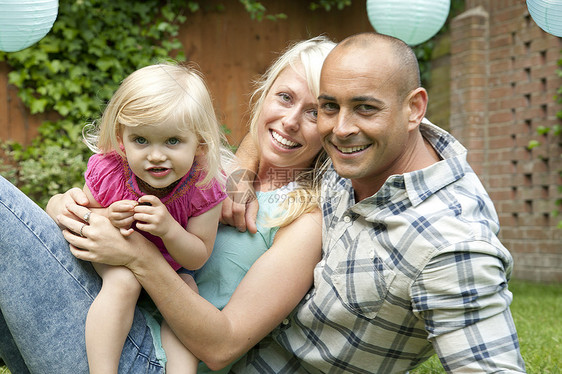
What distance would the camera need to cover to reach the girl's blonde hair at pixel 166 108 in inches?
63.6

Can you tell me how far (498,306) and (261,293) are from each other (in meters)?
0.63

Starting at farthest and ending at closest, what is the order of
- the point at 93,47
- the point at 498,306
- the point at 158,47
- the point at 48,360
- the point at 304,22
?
the point at 304,22 < the point at 158,47 < the point at 93,47 < the point at 48,360 < the point at 498,306

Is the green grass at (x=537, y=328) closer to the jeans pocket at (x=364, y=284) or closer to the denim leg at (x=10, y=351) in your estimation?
the denim leg at (x=10, y=351)

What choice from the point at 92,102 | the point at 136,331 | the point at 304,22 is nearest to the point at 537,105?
the point at 304,22

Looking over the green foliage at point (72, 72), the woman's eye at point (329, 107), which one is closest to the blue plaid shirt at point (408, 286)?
the woman's eye at point (329, 107)

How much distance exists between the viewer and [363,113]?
1.57m

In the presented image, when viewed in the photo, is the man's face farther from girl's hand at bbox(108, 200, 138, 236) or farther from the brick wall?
the brick wall

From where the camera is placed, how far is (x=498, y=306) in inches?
54.4

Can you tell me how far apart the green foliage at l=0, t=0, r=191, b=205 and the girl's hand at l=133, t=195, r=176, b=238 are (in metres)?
3.51

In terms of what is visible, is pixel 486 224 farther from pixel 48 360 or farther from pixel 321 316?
pixel 48 360

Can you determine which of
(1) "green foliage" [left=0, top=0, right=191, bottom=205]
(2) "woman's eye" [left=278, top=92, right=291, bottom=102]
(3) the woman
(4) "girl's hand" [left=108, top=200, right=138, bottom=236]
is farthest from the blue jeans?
(1) "green foliage" [left=0, top=0, right=191, bottom=205]

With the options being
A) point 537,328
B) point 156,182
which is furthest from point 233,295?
point 537,328

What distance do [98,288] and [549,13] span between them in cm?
200

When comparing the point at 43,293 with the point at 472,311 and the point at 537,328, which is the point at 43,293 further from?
the point at 537,328
